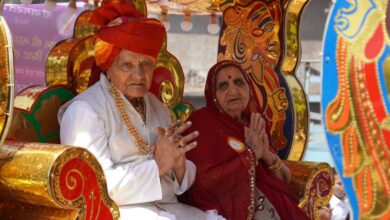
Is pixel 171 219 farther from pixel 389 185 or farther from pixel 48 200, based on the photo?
pixel 389 185

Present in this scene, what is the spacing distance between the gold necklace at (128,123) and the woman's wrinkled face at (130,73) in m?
0.04

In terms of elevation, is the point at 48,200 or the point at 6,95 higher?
the point at 6,95

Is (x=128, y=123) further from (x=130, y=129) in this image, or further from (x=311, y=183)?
(x=311, y=183)

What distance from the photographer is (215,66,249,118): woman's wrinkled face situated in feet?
11.2

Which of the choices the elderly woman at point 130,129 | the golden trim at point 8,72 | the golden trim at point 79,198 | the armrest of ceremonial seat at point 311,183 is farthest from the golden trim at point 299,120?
the golden trim at point 8,72

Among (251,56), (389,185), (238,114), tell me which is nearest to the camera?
(389,185)

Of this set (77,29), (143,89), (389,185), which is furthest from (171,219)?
(77,29)

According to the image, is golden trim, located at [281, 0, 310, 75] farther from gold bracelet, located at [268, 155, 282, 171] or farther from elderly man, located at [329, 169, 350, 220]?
elderly man, located at [329, 169, 350, 220]

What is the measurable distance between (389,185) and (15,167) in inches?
51.4

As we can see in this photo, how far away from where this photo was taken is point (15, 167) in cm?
250

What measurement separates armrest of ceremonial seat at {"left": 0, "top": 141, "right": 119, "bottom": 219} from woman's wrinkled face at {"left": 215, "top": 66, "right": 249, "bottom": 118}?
0.99m

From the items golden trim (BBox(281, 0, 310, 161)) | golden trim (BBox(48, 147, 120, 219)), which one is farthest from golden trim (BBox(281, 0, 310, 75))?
golden trim (BBox(48, 147, 120, 219))

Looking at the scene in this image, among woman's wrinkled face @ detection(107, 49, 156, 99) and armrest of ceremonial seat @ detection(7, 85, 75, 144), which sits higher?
woman's wrinkled face @ detection(107, 49, 156, 99)

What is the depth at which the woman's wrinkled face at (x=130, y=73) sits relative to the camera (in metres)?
3.00
